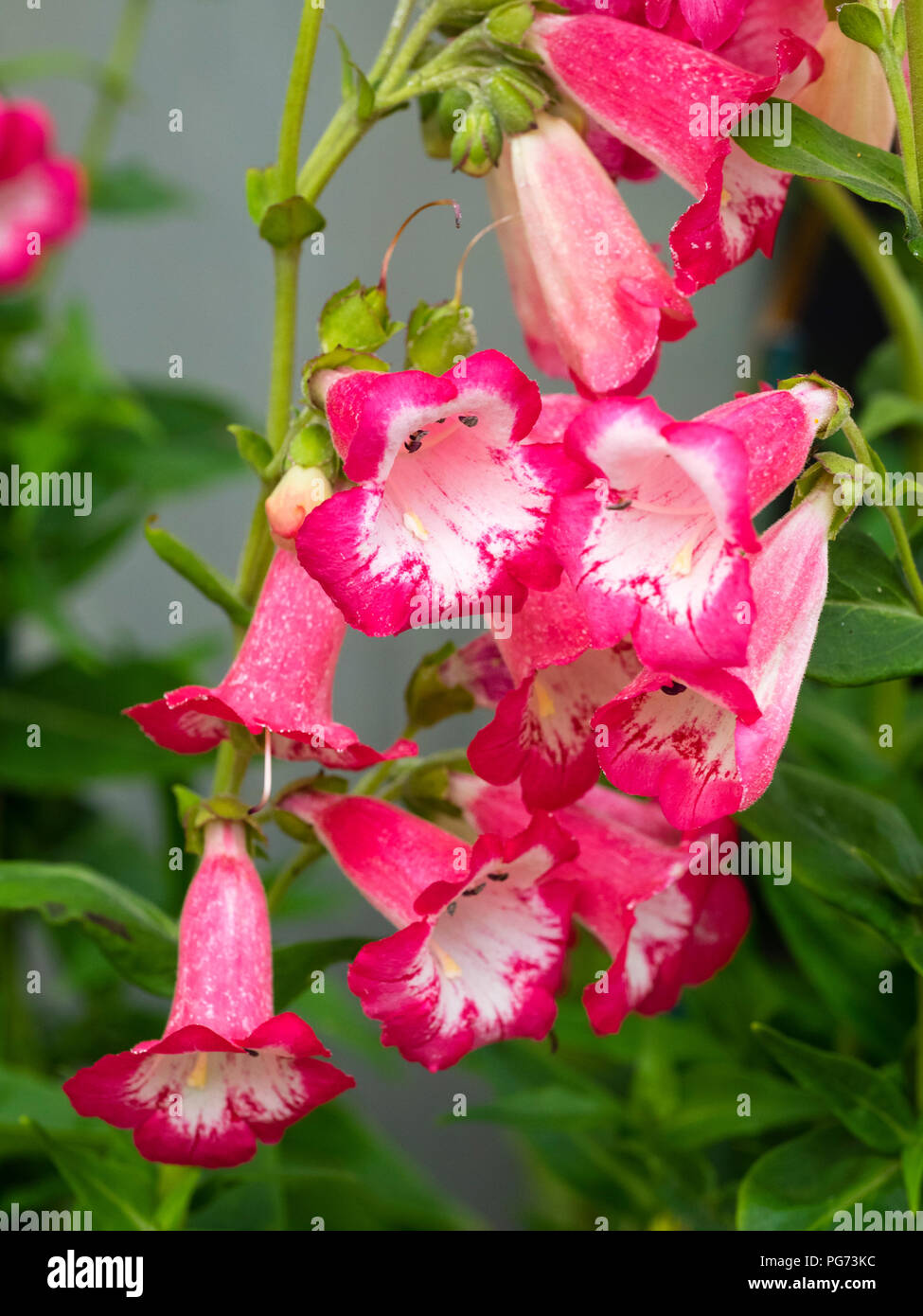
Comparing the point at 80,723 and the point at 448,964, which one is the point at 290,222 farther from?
the point at 80,723

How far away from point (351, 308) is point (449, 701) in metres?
0.17

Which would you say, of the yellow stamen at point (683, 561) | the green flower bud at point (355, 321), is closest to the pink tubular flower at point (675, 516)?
the yellow stamen at point (683, 561)

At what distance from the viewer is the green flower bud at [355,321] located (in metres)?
0.47

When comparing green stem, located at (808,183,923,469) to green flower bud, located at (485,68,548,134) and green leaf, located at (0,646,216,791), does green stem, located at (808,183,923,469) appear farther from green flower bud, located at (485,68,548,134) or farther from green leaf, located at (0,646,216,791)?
green leaf, located at (0,646,216,791)

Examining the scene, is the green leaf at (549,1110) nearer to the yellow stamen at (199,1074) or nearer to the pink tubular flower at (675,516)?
the yellow stamen at (199,1074)

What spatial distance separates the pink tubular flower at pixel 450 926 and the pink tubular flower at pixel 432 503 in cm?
10

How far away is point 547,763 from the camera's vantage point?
0.48 metres

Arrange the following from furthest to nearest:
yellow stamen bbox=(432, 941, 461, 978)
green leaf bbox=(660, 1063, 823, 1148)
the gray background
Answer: the gray background → green leaf bbox=(660, 1063, 823, 1148) → yellow stamen bbox=(432, 941, 461, 978)

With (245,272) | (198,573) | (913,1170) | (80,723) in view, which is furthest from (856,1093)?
(245,272)

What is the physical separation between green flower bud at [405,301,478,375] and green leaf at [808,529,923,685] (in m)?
0.16

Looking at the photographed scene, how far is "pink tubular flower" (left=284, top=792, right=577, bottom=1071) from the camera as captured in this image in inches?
17.9

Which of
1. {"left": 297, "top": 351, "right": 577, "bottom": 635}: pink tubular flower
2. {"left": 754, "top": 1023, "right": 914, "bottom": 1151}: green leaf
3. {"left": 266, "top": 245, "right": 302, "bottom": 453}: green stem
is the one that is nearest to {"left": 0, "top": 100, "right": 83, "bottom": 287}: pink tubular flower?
{"left": 266, "top": 245, "right": 302, "bottom": 453}: green stem
